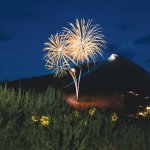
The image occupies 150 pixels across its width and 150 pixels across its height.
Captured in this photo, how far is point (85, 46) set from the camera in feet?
69.2

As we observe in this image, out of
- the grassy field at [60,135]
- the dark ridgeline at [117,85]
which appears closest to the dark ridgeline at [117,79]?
the dark ridgeline at [117,85]

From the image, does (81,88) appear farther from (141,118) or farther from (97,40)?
(141,118)

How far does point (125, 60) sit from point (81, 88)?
2.48m

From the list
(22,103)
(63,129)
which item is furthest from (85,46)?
(63,129)

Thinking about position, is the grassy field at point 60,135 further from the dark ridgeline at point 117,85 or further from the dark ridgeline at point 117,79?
the dark ridgeline at point 117,79

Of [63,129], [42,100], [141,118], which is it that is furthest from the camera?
[141,118]

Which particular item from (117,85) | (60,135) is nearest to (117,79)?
(117,85)

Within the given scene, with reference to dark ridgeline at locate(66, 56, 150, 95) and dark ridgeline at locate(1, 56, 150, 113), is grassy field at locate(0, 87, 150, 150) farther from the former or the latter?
dark ridgeline at locate(66, 56, 150, 95)

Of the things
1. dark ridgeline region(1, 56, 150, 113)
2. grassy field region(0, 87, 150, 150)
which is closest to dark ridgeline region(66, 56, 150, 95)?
dark ridgeline region(1, 56, 150, 113)

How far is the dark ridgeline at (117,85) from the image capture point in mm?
19141

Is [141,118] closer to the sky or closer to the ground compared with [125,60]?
closer to the ground

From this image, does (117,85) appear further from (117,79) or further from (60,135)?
(60,135)

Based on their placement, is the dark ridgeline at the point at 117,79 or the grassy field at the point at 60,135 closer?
the grassy field at the point at 60,135

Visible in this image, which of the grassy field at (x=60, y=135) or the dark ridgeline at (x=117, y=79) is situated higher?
the dark ridgeline at (x=117, y=79)
